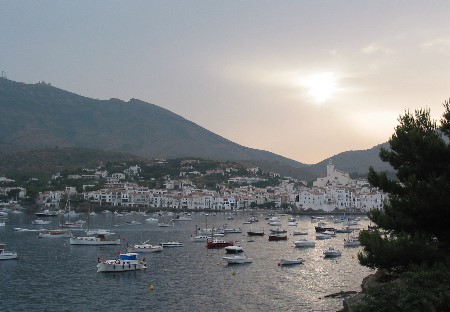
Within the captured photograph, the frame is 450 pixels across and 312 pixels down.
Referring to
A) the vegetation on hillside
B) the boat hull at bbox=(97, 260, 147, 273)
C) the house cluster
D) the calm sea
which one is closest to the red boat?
the calm sea

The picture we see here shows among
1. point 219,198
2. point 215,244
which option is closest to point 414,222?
point 215,244

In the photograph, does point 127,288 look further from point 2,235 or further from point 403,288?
point 2,235

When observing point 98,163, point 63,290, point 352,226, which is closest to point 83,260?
point 63,290

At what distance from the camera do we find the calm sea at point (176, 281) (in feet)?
70.5

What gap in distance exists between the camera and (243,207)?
10812 centimetres

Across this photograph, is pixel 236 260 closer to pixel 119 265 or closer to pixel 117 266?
pixel 119 265

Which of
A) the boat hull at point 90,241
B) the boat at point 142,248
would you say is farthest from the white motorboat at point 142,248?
the boat hull at point 90,241

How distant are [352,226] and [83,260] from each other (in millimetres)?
38937

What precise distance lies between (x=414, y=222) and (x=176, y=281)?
17.4 meters

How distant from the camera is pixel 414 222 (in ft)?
38.3

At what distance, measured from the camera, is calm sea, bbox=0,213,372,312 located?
21500 mm

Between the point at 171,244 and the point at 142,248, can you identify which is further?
the point at 171,244

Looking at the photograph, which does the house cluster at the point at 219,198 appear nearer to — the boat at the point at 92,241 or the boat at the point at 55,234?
the boat at the point at 55,234

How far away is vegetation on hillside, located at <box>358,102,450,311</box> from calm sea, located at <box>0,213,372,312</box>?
987 centimetres
